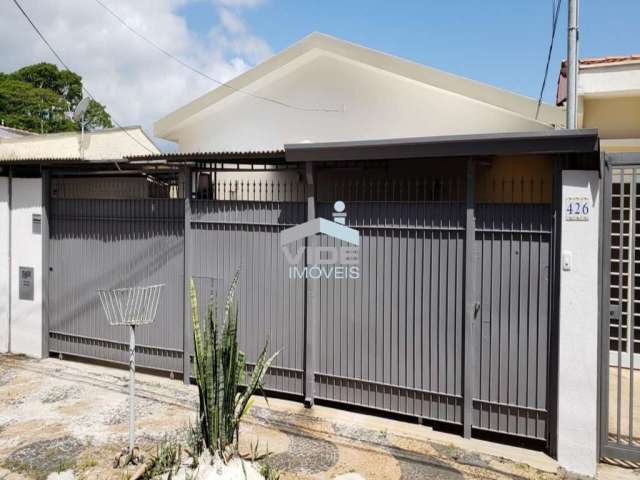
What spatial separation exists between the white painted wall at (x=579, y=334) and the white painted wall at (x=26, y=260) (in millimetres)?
7325

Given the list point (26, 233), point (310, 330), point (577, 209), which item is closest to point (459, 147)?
point (577, 209)

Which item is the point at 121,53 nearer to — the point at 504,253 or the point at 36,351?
the point at 36,351

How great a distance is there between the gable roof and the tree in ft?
92.7

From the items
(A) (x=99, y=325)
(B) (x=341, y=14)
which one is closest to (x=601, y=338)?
(A) (x=99, y=325)

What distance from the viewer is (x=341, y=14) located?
9234 mm

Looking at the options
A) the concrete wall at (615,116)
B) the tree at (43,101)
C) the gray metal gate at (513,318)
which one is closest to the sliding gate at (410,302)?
the gray metal gate at (513,318)

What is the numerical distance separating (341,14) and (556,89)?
4.27 m

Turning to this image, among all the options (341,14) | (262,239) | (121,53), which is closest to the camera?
(262,239)

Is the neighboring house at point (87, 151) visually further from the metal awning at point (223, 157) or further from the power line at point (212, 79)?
the power line at point (212, 79)

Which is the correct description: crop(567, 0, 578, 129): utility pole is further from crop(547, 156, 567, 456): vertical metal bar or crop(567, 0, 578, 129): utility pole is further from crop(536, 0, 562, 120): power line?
crop(536, 0, 562, 120): power line

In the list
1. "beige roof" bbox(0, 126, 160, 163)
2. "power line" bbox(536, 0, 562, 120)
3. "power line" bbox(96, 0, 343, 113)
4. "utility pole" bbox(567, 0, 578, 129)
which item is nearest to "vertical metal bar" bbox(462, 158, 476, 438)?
"utility pole" bbox(567, 0, 578, 129)

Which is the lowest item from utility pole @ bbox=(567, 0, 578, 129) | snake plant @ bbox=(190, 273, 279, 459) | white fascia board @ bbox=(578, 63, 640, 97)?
snake plant @ bbox=(190, 273, 279, 459)

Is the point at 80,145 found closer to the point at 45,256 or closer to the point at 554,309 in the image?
the point at 45,256

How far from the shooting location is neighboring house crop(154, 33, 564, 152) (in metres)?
7.46
